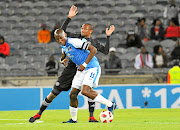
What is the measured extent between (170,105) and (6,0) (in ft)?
33.6

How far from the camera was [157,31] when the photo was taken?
15.9 m

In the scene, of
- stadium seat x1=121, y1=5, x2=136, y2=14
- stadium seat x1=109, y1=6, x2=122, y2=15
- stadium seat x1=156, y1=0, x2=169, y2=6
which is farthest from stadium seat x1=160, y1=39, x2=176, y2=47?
stadium seat x1=156, y1=0, x2=169, y2=6

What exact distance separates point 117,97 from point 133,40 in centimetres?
357

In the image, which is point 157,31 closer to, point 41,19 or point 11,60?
point 41,19

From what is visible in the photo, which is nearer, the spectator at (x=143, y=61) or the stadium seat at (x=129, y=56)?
the spectator at (x=143, y=61)

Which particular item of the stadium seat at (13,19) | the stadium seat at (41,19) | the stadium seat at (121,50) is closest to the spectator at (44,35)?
the stadium seat at (41,19)

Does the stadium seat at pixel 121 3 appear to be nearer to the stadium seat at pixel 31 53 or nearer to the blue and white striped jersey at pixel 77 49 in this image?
the stadium seat at pixel 31 53

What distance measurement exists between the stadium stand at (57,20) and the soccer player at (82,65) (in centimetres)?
755

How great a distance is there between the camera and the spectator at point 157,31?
1569cm

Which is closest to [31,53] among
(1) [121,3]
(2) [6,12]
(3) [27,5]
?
(2) [6,12]

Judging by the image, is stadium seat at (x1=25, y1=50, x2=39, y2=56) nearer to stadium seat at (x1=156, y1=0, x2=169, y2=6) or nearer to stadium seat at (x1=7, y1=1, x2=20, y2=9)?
stadium seat at (x1=7, y1=1, x2=20, y2=9)

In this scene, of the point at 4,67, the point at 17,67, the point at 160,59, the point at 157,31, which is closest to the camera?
the point at 160,59

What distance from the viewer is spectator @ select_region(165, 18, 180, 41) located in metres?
15.6

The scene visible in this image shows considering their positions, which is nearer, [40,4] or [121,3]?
[121,3]
